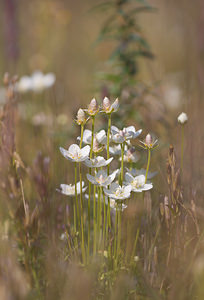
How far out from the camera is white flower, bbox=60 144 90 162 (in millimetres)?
1137

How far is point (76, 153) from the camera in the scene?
1168 mm

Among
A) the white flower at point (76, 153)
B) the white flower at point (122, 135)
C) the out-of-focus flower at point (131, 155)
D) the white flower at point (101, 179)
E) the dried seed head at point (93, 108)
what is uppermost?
the dried seed head at point (93, 108)

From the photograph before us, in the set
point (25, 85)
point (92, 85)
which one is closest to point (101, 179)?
point (92, 85)

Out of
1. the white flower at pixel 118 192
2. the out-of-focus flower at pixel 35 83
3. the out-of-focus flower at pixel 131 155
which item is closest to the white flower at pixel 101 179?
the white flower at pixel 118 192

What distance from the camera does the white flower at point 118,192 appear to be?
1.12 metres

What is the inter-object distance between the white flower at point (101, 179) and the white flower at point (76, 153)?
0.22ft

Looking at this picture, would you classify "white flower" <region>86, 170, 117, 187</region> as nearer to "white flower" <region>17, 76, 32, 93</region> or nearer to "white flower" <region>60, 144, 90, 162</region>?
"white flower" <region>60, 144, 90, 162</region>

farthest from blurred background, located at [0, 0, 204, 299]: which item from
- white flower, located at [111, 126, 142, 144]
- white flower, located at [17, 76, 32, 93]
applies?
white flower, located at [111, 126, 142, 144]

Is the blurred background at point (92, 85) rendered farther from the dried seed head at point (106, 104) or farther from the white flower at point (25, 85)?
the dried seed head at point (106, 104)

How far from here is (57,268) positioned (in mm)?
1017

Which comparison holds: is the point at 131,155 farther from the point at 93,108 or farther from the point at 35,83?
the point at 35,83

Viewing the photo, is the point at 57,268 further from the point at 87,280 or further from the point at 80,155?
the point at 80,155

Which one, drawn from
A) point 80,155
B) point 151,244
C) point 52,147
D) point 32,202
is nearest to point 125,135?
point 80,155

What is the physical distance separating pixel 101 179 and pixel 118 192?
71 mm
